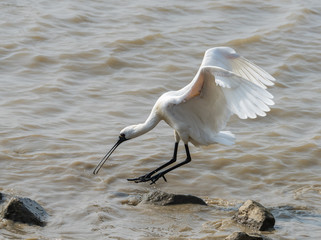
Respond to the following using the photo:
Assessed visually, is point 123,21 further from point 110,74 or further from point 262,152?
point 262,152

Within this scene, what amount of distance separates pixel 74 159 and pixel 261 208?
106 inches

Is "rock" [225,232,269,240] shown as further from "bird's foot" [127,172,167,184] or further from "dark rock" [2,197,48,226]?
"bird's foot" [127,172,167,184]

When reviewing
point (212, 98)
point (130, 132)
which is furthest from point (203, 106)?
point (130, 132)

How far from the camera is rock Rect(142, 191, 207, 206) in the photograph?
7094 millimetres

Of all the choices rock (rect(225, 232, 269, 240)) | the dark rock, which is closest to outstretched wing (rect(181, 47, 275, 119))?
rock (rect(225, 232, 269, 240))

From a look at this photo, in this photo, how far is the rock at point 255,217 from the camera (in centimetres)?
645

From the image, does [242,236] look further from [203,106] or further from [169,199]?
[203,106]

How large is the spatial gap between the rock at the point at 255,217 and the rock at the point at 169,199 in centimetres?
63

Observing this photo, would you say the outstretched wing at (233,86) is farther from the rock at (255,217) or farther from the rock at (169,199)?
the rock at (169,199)

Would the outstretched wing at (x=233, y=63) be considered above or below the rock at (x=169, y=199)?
above

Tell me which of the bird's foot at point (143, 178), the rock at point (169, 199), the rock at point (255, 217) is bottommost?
the bird's foot at point (143, 178)

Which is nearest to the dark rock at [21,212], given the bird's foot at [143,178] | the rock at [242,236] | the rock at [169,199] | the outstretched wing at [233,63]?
the rock at [169,199]

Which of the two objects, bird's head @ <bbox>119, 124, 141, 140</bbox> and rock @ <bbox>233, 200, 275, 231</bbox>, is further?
bird's head @ <bbox>119, 124, 141, 140</bbox>

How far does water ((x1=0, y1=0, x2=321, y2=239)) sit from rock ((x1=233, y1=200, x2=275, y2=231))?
4.1 inches
